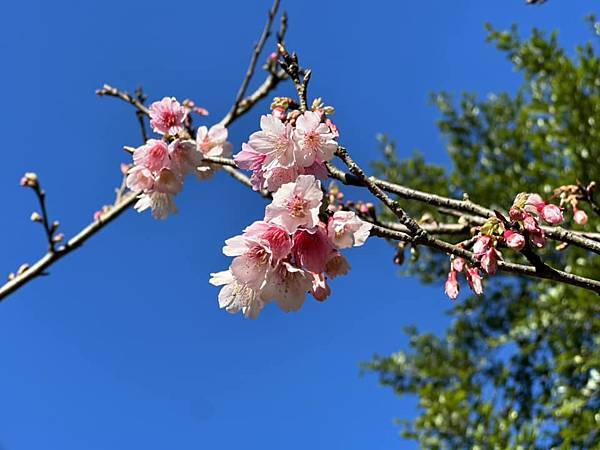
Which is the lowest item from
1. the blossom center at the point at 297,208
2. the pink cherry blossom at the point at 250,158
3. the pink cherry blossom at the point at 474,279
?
the blossom center at the point at 297,208

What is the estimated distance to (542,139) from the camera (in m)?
4.95

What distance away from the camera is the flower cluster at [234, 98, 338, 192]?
1.48 meters

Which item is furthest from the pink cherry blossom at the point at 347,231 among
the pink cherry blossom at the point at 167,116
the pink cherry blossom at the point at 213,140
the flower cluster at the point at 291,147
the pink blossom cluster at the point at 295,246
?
the pink cherry blossom at the point at 213,140

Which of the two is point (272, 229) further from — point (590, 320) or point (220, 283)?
point (590, 320)

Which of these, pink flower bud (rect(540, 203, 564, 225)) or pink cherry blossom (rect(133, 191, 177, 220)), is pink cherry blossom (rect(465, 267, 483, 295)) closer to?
pink flower bud (rect(540, 203, 564, 225))

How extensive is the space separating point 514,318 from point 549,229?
515cm

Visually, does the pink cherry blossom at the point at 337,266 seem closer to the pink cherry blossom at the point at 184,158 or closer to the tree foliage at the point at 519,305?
the pink cherry blossom at the point at 184,158

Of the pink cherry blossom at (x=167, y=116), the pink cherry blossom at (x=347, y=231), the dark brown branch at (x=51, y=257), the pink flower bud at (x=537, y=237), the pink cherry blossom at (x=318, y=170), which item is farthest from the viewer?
the dark brown branch at (x=51, y=257)

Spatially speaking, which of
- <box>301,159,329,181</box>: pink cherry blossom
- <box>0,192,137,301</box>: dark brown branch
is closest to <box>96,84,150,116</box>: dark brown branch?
<box>0,192,137,301</box>: dark brown branch

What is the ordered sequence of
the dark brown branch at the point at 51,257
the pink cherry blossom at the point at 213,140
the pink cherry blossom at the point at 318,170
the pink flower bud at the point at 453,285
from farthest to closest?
1. the dark brown branch at the point at 51,257
2. the pink cherry blossom at the point at 213,140
3. the pink flower bud at the point at 453,285
4. the pink cherry blossom at the point at 318,170

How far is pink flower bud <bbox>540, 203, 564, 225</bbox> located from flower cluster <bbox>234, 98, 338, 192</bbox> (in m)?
0.63

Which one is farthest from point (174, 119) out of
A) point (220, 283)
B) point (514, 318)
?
point (514, 318)

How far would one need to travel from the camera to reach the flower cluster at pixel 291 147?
4.86 ft

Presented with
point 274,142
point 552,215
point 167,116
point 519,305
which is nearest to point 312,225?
point 274,142
